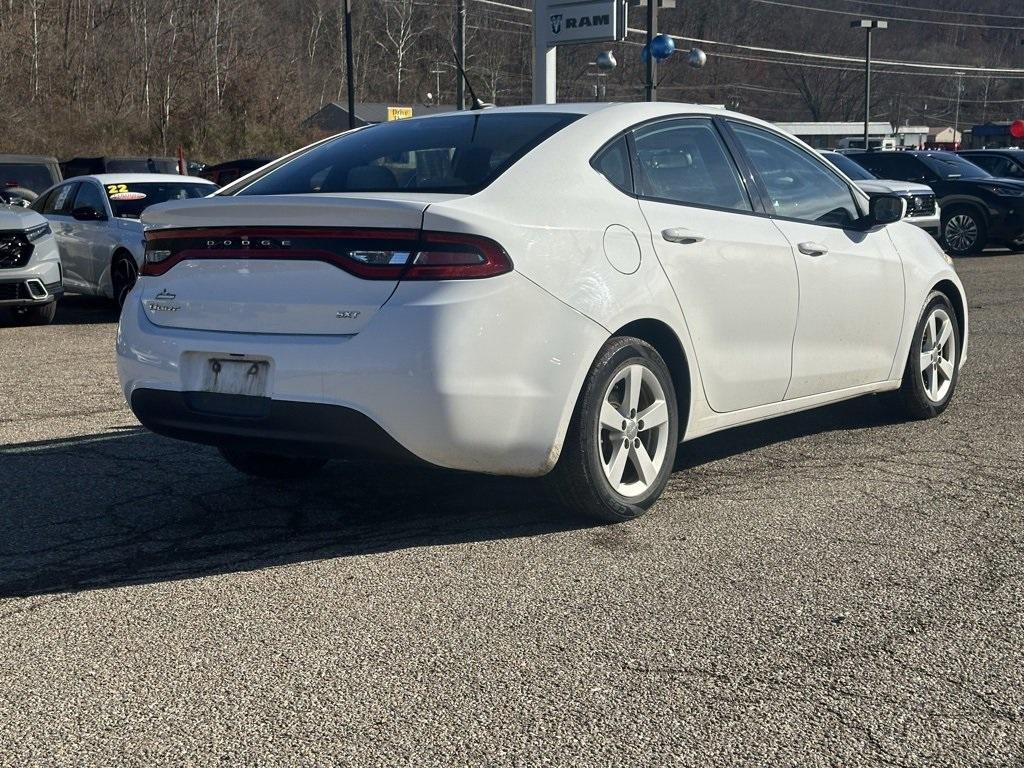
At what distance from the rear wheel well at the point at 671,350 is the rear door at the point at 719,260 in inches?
3.2

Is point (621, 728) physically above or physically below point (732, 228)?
below

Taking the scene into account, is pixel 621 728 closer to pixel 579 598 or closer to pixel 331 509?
pixel 579 598

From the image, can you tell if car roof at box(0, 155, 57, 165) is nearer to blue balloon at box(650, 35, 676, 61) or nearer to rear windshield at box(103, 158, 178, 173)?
rear windshield at box(103, 158, 178, 173)

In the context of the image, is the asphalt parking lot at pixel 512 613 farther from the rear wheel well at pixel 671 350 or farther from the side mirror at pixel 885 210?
the side mirror at pixel 885 210

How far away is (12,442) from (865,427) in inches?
169

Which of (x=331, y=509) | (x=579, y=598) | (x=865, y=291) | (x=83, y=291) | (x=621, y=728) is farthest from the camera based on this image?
(x=83, y=291)

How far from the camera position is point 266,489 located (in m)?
5.57

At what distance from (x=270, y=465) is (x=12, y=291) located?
24.1ft

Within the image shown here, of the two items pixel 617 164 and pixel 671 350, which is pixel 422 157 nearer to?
pixel 617 164

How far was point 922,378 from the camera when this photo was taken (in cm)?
672

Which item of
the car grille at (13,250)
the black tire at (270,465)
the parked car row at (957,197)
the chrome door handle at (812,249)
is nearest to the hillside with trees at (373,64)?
the parked car row at (957,197)

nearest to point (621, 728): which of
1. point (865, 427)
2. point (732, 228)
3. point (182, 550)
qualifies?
point (182, 550)

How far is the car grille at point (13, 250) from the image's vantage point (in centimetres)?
1201

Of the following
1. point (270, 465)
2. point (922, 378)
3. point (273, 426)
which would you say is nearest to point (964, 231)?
point (922, 378)
